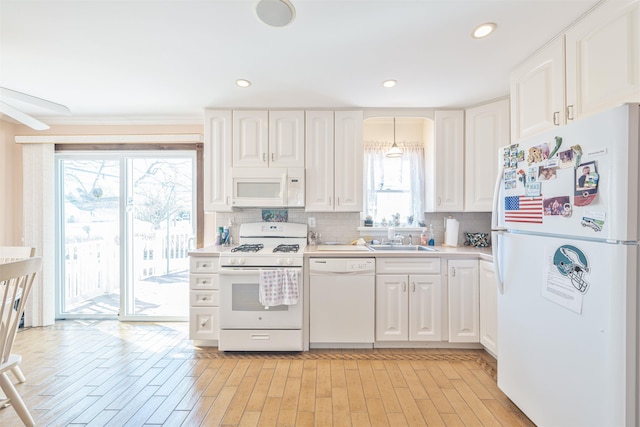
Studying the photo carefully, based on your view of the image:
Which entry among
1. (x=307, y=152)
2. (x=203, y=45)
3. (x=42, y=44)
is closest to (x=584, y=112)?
(x=307, y=152)

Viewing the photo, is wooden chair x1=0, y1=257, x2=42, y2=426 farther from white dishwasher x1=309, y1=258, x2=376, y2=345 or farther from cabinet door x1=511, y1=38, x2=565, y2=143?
cabinet door x1=511, y1=38, x2=565, y2=143

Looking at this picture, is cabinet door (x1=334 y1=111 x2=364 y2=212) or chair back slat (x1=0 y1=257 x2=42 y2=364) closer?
chair back slat (x1=0 y1=257 x2=42 y2=364)

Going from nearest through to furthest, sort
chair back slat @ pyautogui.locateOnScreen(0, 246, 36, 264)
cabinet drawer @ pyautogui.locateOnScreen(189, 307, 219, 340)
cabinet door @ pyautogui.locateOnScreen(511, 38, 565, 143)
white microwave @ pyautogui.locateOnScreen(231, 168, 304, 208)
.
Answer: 1. cabinet door @ pyautogui.locateOnScreen(511, 38, 565, 143)
2. chair back slat @ pyautogui.locateOnScreen(0, 246, 36, 264)
3. cabinet drawer @ pyautogui.locateOnScreen(189, 307, 219, 340)
4. white microwave @ pyautogui.locateOnScreen(231, 168, 304, 208)

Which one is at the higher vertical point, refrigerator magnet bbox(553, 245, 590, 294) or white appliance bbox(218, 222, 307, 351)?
refrigerator magnet bbox(553, 245, 590, 294)

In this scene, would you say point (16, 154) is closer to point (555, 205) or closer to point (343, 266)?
point (343, 266)

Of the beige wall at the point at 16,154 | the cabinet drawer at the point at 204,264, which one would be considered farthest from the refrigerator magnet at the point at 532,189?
the beige wall at the point at 16,154

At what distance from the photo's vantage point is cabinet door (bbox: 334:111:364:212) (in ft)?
9.66

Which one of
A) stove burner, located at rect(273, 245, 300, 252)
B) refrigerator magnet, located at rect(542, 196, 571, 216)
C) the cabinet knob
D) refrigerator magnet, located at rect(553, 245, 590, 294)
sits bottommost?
stove burner, located at rect(273, 245, 300, 252)

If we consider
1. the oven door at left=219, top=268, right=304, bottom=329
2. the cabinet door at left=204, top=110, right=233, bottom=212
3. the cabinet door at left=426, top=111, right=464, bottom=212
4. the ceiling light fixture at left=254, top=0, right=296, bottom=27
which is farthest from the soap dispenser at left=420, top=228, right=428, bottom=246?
the ceiling light fixture at left=254, top=0, right=296, bottom=27

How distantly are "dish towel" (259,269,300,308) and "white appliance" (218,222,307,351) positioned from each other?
→ 1.7 inches

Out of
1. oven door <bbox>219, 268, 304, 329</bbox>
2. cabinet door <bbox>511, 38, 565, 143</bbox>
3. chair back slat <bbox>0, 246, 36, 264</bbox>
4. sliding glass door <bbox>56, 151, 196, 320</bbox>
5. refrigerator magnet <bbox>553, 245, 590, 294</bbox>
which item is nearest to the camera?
refrigerator magnet <bbox>553, 245, 590, 294</bbox>

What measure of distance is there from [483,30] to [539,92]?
64 cm

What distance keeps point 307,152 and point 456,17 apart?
5.58 feet

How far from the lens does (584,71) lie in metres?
1.62
